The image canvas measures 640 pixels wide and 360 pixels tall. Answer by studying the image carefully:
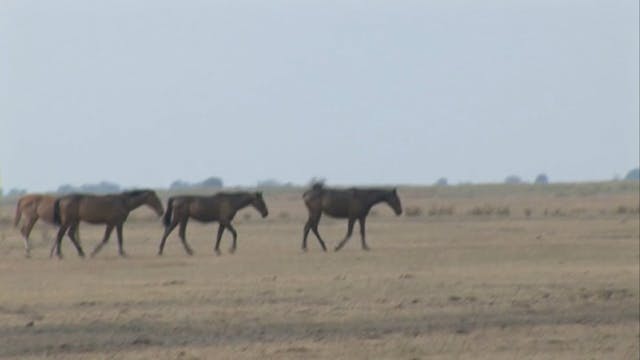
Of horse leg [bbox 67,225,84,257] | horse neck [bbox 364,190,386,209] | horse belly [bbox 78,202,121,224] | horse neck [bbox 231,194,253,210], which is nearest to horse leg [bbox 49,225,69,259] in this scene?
horse leg [bbox 67,225,84,257]

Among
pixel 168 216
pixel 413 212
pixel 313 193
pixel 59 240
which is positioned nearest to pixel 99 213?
pixel 59 240

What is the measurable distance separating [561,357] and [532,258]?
16333 millimetres

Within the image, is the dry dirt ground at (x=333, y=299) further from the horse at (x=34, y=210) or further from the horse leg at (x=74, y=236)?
the horse at (x=34, y=210)

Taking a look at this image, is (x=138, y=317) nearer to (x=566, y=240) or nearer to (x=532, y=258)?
(x=532, y=258)

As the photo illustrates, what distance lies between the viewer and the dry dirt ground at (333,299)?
58.5ft

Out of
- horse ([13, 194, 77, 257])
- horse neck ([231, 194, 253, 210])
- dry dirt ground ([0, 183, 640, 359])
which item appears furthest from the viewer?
horse neck ([231, 194, 253, 210])

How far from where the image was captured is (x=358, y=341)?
18250 millimetres

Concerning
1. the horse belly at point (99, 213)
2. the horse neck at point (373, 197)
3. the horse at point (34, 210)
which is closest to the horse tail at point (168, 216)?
the horse belly at point (99, 213)

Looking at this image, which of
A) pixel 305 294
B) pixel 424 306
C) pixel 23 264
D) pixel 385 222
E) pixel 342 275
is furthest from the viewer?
pixel 385 222

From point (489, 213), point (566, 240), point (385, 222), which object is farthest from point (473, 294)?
point (489, 213)

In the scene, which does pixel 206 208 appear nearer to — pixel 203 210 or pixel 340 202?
pixel 203 210

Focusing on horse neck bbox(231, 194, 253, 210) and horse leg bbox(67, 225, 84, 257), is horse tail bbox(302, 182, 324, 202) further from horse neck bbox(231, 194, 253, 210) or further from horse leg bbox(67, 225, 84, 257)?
horse leg bbox(67, 225, 84, 257)

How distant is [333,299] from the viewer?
76.5ft

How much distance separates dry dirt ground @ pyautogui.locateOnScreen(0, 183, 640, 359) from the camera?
17.8 meters
